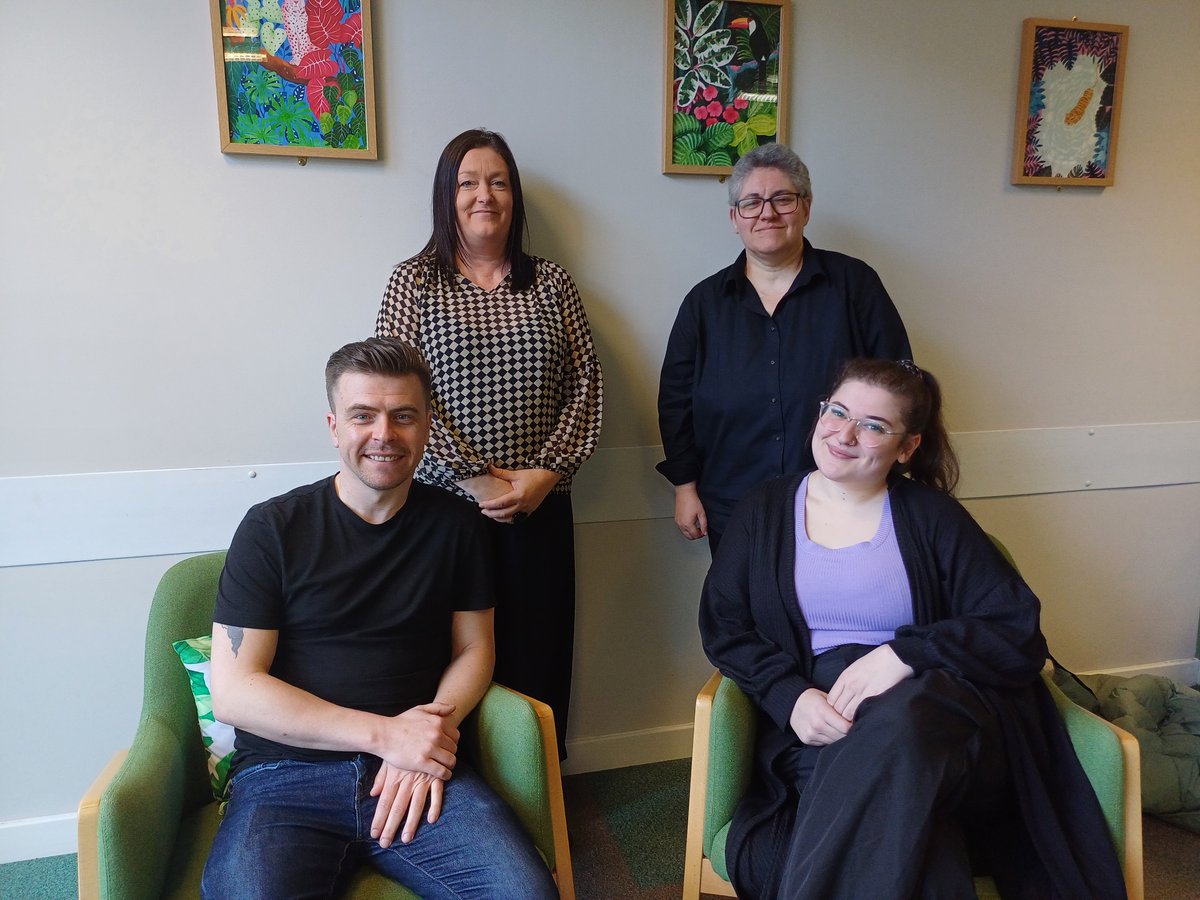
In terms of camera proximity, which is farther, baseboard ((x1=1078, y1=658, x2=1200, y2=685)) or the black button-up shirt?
baseboard ((x1=1078, y1=658, x2=1200, y2=685))

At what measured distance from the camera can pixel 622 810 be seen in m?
2.30

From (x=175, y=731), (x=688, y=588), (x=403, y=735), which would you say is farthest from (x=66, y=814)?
(x=688, y=588)

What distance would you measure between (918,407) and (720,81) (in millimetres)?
1151

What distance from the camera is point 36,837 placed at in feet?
6.83

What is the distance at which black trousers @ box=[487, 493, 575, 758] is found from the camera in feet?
6.50

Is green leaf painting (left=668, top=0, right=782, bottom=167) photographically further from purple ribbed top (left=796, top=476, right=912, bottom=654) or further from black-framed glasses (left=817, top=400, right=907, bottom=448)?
purple ribbed top (left=796, top=476, right=912, bottom=654)

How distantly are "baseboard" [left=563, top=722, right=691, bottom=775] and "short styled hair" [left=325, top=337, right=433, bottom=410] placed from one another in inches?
55.4

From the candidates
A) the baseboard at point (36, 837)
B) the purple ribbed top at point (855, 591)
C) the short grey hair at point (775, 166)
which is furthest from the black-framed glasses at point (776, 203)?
the baseboard at point (36, 837)

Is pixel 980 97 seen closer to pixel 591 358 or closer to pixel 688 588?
pixel 591 358

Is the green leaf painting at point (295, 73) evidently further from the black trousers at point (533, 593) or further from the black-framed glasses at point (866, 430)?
the black-framed glasses at point (866, 430)

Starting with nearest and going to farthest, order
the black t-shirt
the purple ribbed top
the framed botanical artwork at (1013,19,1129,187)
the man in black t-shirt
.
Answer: the man in black t-shirt < the black t-shirt < the purple ribbed top < the framed botanical artwork at (1013,19,1129,187)

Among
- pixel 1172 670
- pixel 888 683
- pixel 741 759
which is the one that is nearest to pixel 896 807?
pixel 888 683

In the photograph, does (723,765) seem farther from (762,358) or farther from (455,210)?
(455,210)

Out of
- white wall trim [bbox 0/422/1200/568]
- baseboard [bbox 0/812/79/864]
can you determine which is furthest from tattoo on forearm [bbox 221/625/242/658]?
baseboard [bbox 0/812/79/864]
